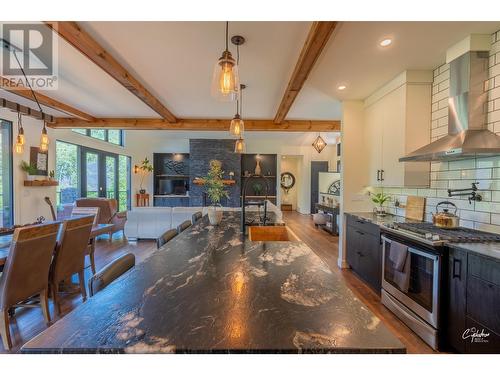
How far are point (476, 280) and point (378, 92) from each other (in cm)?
263

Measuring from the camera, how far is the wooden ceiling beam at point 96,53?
1997 mm

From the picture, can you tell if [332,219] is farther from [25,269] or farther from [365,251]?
[25,269]

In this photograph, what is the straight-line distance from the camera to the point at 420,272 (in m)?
2.19

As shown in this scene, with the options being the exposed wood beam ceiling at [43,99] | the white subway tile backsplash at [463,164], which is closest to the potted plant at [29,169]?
the exposed wood beam ceiling at [43,99]

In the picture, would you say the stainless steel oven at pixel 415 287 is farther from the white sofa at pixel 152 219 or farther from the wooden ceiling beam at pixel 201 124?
the wooden ceiling beam at pixel 201 124

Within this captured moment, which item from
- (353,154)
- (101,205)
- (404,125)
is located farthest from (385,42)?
(101,205)

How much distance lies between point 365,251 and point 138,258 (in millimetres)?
3672

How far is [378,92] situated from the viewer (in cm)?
342

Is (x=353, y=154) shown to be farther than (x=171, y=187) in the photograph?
No

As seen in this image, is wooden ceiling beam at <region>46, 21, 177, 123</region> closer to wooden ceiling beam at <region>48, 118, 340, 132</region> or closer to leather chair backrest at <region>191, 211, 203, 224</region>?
wooden ceiling beam at <region>48, 118, 340, 132</region>

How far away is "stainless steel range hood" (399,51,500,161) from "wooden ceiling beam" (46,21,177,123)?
3263 millimetres

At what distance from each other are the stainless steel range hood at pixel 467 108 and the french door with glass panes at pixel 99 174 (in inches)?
294
